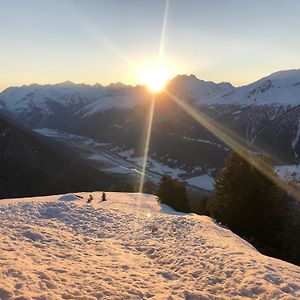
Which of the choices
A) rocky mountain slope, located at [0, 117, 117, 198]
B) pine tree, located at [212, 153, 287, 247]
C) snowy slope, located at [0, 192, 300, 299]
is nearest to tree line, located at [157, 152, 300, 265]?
pine tree, located at [212, 153, 287, 247]

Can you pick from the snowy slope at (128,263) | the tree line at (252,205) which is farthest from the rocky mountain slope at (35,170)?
the snowy slope at (128,263)

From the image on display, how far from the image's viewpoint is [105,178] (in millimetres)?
177750

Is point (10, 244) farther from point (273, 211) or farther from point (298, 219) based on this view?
point (298, 219)

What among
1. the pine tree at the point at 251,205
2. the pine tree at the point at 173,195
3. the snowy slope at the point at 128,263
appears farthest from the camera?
the pine tree at the point at 173,195

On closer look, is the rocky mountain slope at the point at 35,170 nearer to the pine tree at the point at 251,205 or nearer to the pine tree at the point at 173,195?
the pine tree at the point at 173,195

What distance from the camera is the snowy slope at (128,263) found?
12250mm

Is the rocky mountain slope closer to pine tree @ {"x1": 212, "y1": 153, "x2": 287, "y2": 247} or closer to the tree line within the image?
the tree line

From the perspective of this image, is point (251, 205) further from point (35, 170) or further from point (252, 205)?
point (35, 170)

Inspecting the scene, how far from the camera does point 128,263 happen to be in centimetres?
1567

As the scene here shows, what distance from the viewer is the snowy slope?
1225cm

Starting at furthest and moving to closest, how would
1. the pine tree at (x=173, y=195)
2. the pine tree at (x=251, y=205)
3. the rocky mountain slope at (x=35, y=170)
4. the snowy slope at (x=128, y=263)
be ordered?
the rocky mountain slope at (x=35, y=170), the pine tree at (x=173, y=195), the pine tree at (x=251, y=205), the snowy slope at (x=128, y=263)

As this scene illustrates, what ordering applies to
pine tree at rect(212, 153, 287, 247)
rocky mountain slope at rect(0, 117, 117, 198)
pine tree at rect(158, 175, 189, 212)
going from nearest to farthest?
pine tree at rect(212, 153, 287, 247), pine tree at rect(158, 175, 189, 212), rocky mountain slope at rect(0, 117, 117, 198)

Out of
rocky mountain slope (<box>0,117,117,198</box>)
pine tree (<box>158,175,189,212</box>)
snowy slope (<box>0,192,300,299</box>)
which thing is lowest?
rocky mountain slope (<box>0,117,117,198</box>)

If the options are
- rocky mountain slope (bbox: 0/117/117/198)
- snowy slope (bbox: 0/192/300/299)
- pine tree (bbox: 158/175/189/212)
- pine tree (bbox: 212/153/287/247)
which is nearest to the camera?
snowy slope (bbox: 0/192/300/299)
